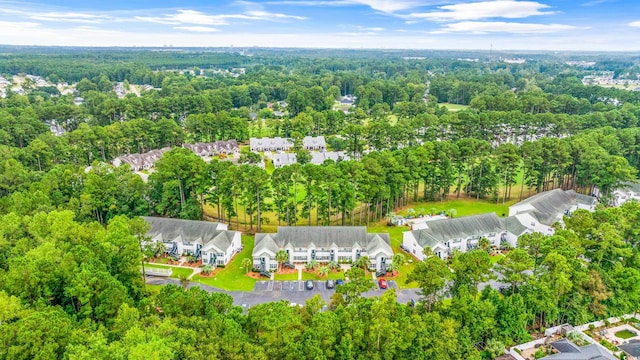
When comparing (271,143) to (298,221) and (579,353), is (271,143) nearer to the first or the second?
(298,221)

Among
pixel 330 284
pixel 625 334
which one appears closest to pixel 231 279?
pixel 330 284

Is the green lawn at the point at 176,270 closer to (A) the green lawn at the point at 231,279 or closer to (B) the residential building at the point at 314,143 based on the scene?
(A) the green lawn at the point at 231,279

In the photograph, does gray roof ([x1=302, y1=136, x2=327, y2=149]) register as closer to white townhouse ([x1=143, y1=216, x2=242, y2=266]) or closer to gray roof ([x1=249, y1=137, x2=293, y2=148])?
gray roof ([x1=249, y1=137, x2=293, y2=148])

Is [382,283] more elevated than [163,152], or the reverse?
[163,152]

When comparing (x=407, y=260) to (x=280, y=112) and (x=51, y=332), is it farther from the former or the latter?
(x=280, y=112)

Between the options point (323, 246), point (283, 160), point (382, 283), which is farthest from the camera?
point (283, 160)

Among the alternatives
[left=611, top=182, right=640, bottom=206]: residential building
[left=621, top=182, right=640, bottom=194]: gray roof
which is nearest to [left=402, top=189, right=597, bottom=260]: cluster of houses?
[left=611, top=182, right=640, bottom=206]: residential building

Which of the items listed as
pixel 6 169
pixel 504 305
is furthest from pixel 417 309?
pixel 6 169
